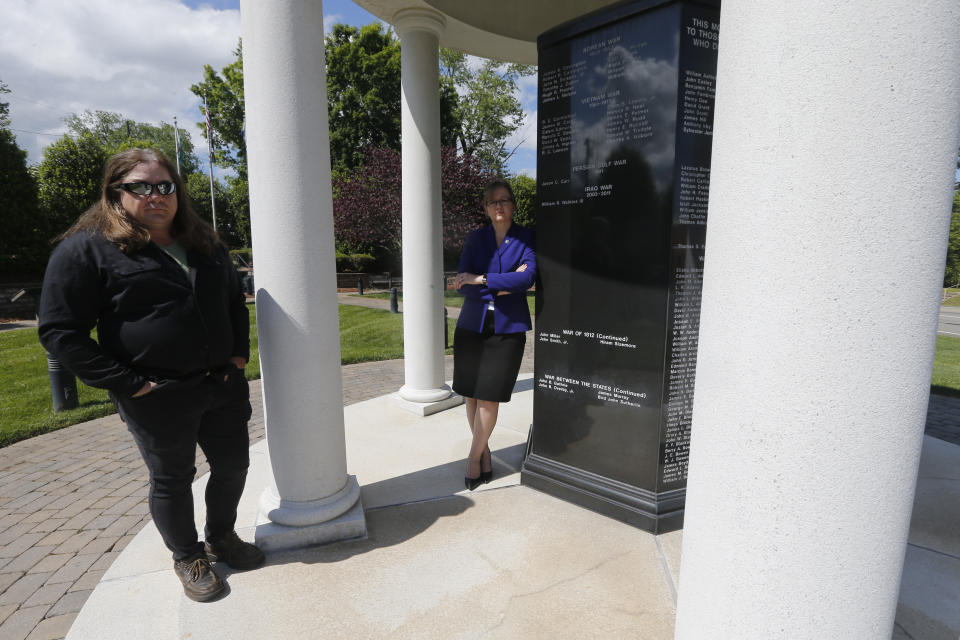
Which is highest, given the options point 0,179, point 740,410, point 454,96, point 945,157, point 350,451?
point 454,96

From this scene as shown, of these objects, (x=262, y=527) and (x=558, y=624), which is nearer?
→ (x=558, y=624)

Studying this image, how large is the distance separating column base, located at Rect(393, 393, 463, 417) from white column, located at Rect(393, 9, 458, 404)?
51mm

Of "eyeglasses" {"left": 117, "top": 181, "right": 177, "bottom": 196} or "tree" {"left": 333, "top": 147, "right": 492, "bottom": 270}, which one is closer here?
"eyeglasses" {"left": 117, "top": 181, "right": 177, "bottom": 196}

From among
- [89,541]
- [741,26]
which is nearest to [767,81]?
[741,26]

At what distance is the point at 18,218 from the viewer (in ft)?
70.9

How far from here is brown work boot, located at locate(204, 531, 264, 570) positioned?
288cm

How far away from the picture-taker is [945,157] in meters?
1.35

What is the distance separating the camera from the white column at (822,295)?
1.30 metres

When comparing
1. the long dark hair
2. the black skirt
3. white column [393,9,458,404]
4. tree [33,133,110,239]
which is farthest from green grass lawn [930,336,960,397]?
tree [33,133,110,239]

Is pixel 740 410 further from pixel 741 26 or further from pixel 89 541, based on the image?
pixel 89 541

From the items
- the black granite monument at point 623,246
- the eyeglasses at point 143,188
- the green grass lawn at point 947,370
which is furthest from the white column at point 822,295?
the green grass lawn at point 947,370

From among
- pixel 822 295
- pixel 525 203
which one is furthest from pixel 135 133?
pixel 822 295

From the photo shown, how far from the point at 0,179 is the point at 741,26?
29.2 m

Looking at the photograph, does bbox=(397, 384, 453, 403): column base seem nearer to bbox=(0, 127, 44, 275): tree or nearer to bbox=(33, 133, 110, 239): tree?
bbox=(0, 127, 44, 275): tree
